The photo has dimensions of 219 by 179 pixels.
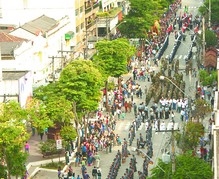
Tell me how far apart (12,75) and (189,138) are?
19082mm

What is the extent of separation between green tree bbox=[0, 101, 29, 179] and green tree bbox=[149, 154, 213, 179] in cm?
872

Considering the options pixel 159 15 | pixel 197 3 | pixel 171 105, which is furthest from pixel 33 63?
pixel 197 3

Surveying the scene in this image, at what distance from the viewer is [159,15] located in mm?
118125

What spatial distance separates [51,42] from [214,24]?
3239 centimetres

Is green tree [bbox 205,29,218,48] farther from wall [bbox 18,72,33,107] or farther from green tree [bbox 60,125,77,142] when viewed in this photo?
green tree [bbox 60,125,77,142]

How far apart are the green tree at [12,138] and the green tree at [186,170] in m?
8.72

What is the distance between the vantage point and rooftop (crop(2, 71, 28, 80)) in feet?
219

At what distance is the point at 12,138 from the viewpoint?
49219mm

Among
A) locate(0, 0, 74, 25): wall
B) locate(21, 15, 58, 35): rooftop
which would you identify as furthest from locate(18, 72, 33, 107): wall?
locate(0, 0, 74, 25): wall

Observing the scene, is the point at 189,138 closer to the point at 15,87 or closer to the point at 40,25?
the point at 15,87

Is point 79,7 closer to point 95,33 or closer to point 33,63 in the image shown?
point 95,33

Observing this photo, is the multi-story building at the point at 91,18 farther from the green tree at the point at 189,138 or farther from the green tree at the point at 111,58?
the green tree at the point at 189,138

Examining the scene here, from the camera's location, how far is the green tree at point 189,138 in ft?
180

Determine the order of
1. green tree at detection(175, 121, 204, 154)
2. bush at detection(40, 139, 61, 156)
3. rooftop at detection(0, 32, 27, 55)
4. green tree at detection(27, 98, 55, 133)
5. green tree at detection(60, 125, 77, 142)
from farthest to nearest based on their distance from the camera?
rooftop at detection(0, 32, 27, 55) < bush at detection(40, 139, 61, 156) < green tree at detection(60, 125, 77, 142) < green tree at detection(27, 98, 55, 133) < green tree at detection(175, 121, 204, 154)
